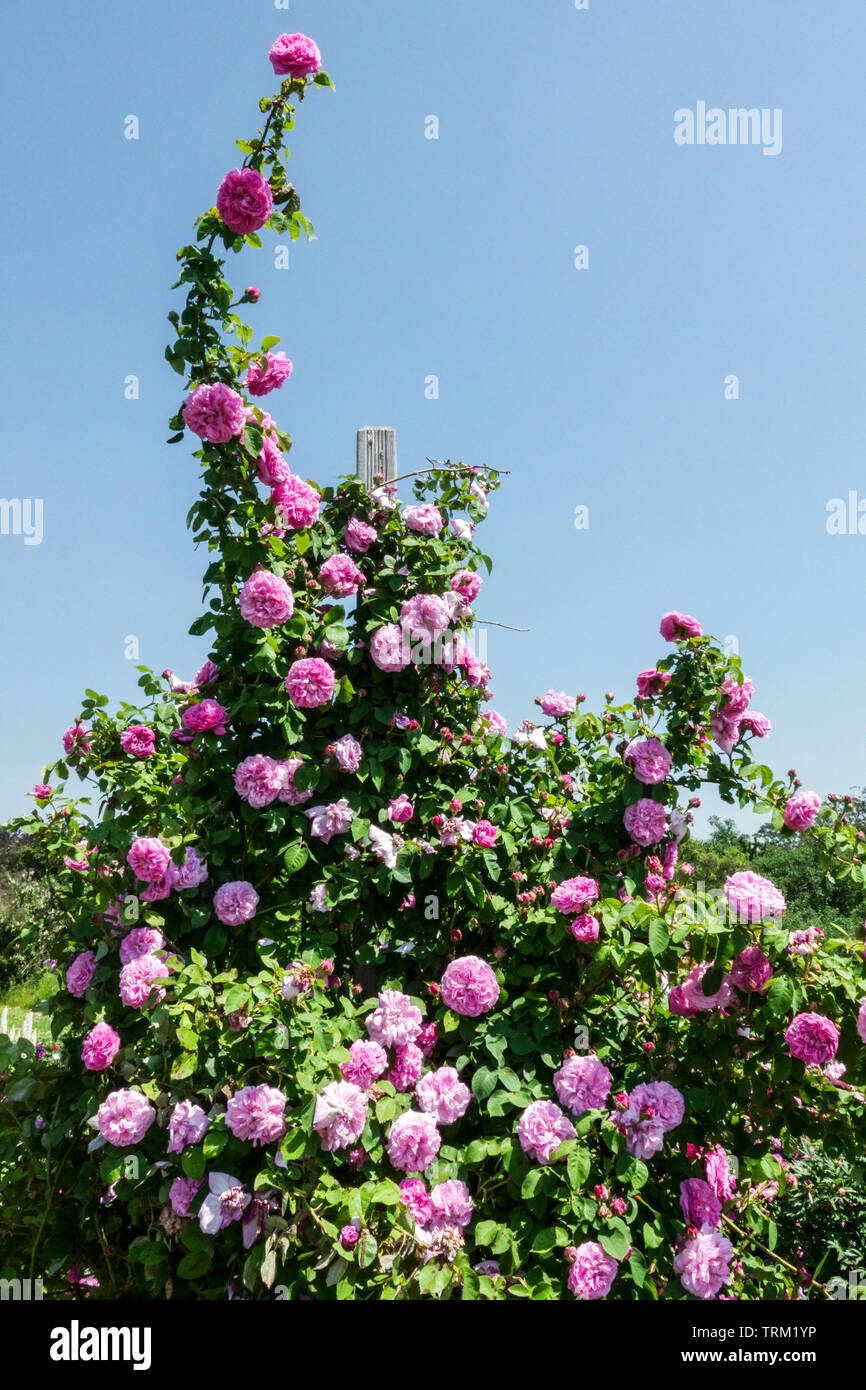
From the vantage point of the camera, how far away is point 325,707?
2748 mm

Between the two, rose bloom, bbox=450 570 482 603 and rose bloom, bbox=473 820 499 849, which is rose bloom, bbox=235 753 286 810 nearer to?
rose bloom, bbox=473 820 499 849

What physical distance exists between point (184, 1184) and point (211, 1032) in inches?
14.7

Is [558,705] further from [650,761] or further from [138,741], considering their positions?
[138,741]

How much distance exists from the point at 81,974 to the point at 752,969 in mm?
1905

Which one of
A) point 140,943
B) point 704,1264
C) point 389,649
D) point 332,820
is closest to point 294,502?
point 389,649

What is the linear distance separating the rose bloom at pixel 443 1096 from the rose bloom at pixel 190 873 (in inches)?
32.7

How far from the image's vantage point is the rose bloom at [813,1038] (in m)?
2.09

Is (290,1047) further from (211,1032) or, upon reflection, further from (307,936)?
(307,936)

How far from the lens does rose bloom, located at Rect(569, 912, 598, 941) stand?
2.36 m

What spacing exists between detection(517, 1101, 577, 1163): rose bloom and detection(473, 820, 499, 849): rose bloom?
2.29 feet

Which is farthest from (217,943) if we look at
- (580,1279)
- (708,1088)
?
(708,1088)

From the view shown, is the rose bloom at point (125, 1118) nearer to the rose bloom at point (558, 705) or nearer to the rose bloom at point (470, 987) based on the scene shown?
the rose bloom at point (470, 987)

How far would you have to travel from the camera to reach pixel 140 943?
2441 mm
